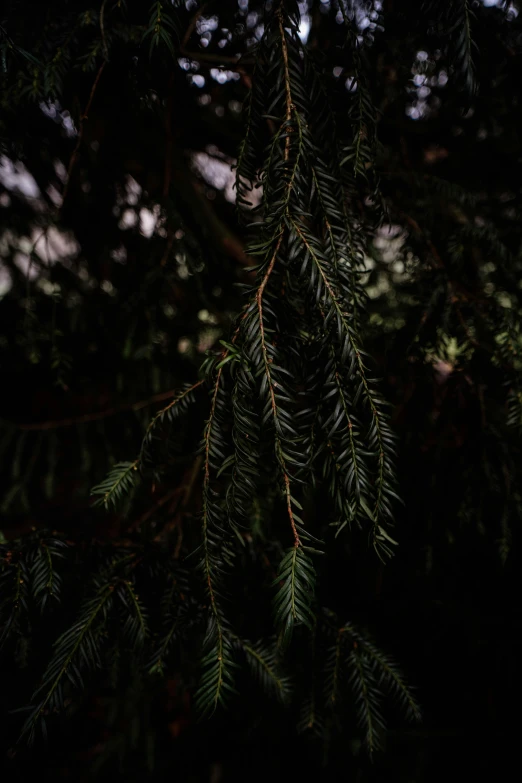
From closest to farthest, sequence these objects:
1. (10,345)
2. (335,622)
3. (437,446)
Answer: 1. (335,622)
2. (437,446)
3. (10,345)

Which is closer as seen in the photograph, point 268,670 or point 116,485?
point 116,485

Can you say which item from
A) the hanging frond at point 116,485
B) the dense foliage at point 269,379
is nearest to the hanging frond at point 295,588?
the dense foliage at point 269,379

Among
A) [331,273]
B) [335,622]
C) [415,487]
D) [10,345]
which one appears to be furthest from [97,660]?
[10,345]

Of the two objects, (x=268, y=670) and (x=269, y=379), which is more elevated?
(x=269, y=379)

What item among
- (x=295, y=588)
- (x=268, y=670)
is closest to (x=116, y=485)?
(x=295, y=588)

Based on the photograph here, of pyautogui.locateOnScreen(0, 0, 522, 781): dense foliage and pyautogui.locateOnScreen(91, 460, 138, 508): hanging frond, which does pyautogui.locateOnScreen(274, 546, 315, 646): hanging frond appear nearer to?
pyautogui.locateOnScreen(0, 0, 522, 781): dense foliage

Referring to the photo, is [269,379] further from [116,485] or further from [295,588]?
[116,485]

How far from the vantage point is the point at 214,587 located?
852mm

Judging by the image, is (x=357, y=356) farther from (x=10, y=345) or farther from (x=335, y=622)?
(x=10, y=345)

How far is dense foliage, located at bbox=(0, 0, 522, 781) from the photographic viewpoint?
81cm

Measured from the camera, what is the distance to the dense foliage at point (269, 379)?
2.67ft

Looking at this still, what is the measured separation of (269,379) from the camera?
733 millimetres

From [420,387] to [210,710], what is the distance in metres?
1.08

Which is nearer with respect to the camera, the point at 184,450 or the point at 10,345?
the point at 184,450
